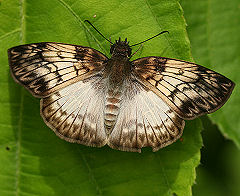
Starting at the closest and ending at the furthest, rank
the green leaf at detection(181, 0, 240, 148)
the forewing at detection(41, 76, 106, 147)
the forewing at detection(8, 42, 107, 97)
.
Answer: the forewing at detection(8, 42, 107, 97) → the forewing at detection(41, 76, 106, 147) → the green leaf at detection(181, 0, 240, 148)

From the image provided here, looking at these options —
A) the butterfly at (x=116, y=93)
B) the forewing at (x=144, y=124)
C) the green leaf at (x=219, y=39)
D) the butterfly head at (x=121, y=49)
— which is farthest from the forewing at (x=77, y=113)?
the green leaf at (x=219, y=39)

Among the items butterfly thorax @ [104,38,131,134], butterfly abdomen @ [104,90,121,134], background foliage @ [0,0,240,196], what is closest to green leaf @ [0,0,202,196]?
background foliage @ [0,0,240,196]

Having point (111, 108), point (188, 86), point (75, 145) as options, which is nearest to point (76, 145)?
point (75, 145)

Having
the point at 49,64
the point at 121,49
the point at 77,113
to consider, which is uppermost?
the point at 121,49

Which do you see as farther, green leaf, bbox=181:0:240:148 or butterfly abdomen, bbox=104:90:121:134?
green leaf, bbox=181:0:240:148

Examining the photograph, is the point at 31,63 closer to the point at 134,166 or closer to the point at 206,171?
the point at 134,166

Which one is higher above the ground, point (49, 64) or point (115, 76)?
point (49, 64)

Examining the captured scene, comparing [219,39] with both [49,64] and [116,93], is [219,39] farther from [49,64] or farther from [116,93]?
[49,64]

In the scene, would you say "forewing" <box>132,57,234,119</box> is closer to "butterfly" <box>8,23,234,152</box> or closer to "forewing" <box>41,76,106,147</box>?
"butterfly" <box>8,23,234,152</box>
